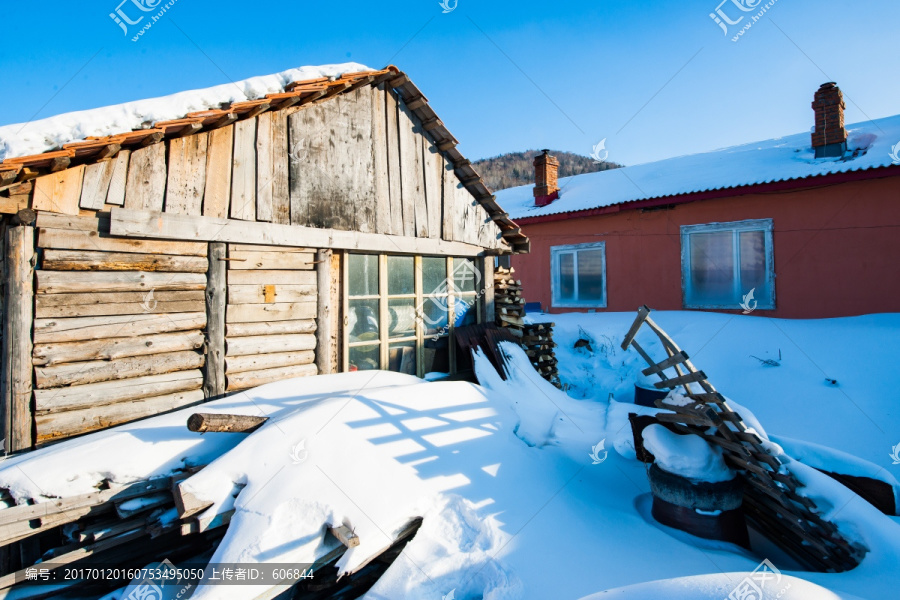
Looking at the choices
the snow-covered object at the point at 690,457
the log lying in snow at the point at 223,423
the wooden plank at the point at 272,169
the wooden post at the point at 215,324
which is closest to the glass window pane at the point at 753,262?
the snow-covered object at the point at 690,457

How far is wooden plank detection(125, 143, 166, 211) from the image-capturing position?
16.1 feet

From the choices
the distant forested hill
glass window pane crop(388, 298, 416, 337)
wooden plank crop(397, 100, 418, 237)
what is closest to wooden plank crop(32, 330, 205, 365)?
glass window pane crop(388, 298, 416, 337)

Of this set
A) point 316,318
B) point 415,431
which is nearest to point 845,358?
point 415,431

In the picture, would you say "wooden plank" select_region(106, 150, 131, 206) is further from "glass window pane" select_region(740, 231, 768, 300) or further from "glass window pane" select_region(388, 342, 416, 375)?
"glass window pane" select_region(740, 231, 768, 300)

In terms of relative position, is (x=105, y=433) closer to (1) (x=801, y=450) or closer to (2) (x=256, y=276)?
(2) (x=256, y=276)

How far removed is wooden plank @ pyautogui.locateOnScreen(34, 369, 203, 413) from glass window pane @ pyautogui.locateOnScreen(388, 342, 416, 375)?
8.88ft

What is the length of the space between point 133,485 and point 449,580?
2785mm

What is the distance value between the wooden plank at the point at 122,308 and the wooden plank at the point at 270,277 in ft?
1.57

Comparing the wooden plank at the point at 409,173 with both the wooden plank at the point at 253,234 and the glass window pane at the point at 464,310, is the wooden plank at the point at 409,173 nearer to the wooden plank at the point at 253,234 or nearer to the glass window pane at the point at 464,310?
the wooden plank at the point at 253,234

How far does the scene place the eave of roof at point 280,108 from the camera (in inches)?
166

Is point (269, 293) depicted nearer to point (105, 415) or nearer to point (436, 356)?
point (105, 415)

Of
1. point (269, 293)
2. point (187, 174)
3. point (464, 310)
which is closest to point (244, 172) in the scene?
point (187, 174)

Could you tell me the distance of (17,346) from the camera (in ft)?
14.1

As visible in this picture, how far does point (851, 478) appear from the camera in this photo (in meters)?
4.86
